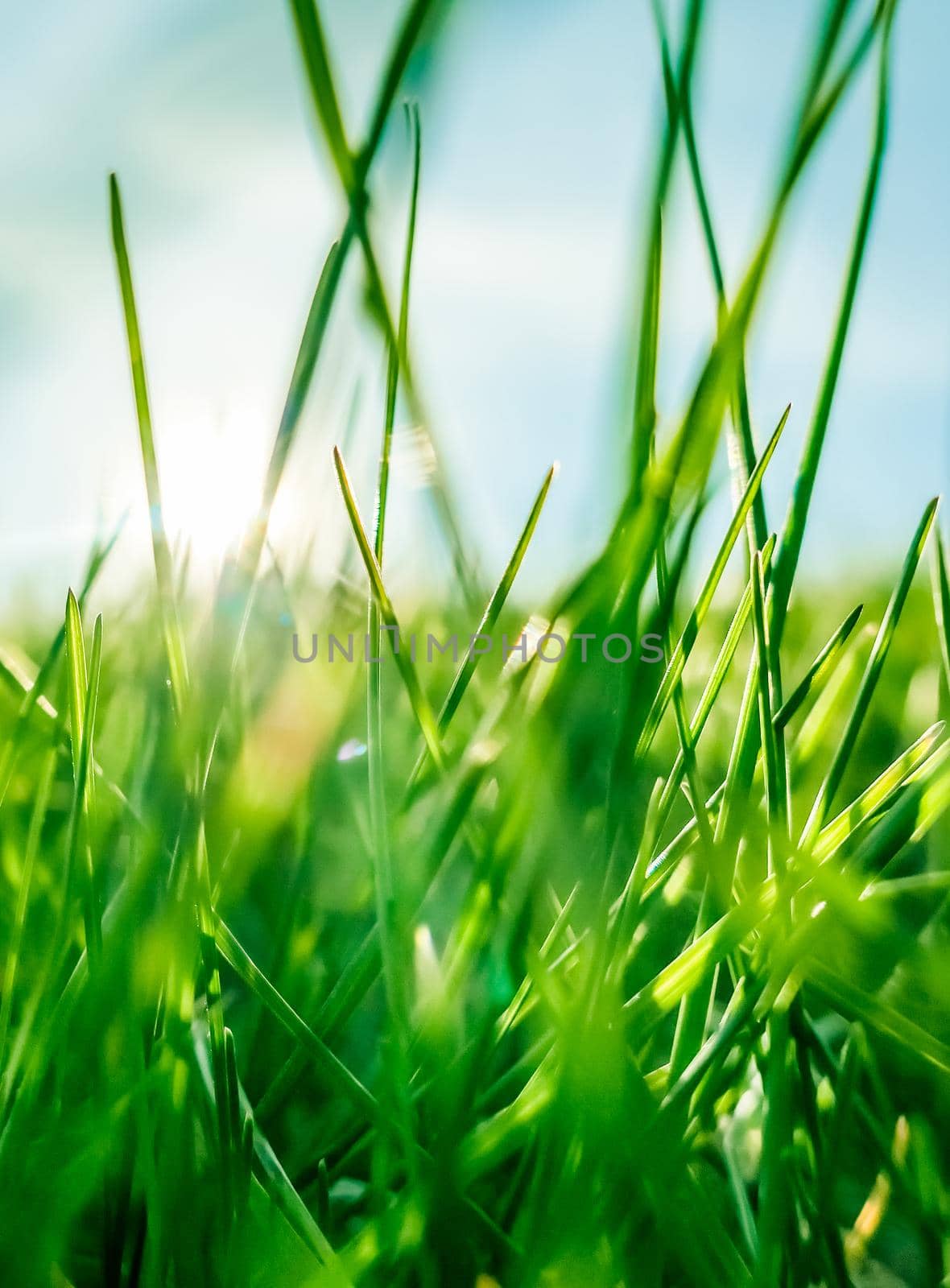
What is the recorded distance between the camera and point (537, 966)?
187 mm

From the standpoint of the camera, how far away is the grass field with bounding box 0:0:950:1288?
0.17 metres

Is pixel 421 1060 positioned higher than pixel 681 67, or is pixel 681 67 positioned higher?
pixel 681 67

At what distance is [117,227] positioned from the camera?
0.52 ft

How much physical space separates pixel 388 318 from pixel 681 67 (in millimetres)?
66

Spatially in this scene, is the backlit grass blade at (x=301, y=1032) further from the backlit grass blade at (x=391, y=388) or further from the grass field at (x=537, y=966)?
the backlit grass blade at (x=391, y=388)

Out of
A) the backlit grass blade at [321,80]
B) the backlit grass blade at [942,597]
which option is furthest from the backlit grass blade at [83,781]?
the backlit grass blade at [942,597]

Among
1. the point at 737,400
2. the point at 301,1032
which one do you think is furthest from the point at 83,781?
the point at 737,400

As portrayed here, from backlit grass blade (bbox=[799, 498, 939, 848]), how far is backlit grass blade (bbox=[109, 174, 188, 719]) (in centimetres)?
17

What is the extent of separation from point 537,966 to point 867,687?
11 centimetres

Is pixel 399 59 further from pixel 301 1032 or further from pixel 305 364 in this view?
pixel 301 1032

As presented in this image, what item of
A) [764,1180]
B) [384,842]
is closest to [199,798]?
[384,842]

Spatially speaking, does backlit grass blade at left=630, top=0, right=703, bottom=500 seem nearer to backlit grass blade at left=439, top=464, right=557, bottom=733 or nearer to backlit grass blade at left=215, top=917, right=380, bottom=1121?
backlit grass blade at left=439, top=464, right=557, bottom=733

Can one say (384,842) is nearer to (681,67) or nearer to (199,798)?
(199,798)

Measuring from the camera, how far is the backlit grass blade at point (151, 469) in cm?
16
